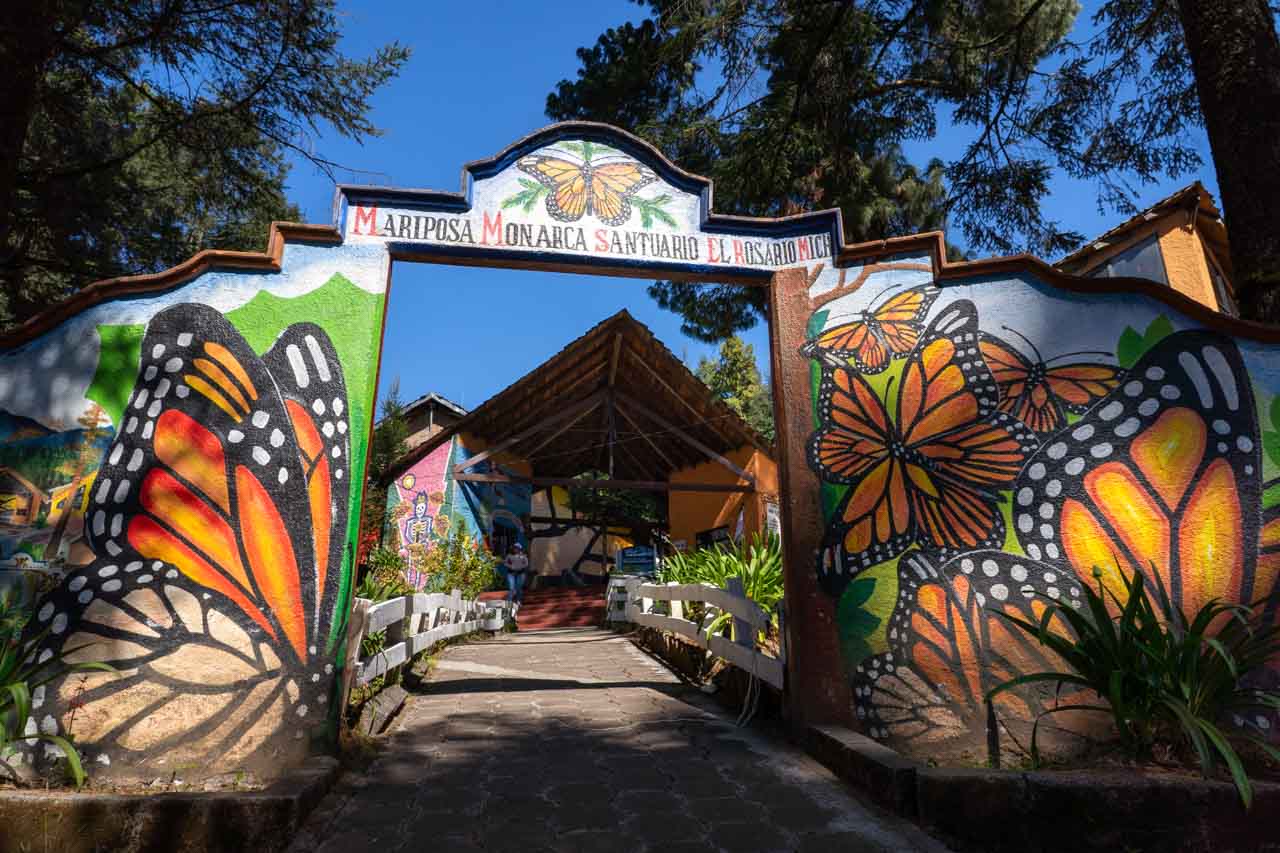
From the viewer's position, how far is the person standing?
1366 cm

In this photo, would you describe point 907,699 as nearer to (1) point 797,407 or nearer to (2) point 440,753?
(1) point 797,407

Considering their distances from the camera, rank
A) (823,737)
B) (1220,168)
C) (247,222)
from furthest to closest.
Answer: (247,222) → (1220,168) → (823,737)

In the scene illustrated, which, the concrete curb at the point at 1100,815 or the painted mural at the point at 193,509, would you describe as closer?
the concrete curb at the point at 1100,815

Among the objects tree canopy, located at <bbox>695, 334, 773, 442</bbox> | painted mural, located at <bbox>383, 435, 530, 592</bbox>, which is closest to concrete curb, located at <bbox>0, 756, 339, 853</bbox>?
painted mural, located at <bbox>383, 435, 530, 592</bbox>

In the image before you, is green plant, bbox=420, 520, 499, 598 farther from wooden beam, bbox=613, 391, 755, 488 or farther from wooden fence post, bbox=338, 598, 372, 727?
wooden fence post, bbox=338, 598, 372, 727

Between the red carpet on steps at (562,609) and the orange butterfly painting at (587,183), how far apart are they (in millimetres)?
10809

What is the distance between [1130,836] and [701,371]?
23629mm

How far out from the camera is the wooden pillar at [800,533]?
3803mm

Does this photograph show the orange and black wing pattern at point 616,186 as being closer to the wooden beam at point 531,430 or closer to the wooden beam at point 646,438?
the wooden beam at point 531,430

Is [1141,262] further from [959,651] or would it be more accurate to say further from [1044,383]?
[959,651]

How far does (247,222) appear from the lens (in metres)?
9.19

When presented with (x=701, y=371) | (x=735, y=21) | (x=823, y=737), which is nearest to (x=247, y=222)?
(x=735, y=21)

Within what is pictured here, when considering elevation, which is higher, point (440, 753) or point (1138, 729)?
point (1138, 729)

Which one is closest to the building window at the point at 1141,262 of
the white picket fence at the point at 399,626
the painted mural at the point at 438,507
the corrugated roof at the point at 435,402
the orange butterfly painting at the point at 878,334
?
the orange butterfly painting at the point at 878,334
